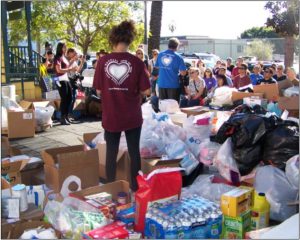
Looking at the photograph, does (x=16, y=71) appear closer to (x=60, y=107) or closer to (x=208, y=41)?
(x=60, y=107)

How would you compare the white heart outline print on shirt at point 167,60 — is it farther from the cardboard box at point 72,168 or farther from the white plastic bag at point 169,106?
the cardboard box at point 72,168

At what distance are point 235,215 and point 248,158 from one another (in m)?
0.93

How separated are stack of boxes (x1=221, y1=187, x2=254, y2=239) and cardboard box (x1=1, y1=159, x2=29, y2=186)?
1969mm

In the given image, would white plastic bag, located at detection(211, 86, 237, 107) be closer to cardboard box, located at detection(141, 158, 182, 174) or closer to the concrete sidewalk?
the concrete sidewalk

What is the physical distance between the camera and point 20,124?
6.67 metres

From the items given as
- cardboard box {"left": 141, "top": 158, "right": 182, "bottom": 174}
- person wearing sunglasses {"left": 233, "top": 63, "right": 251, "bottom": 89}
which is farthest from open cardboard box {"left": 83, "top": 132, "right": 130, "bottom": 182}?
person wearing sunglasses {"left": 233, "top": 63, "right": 251, "bottom": 89}

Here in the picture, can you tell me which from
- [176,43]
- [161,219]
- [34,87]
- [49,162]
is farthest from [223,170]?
[34,87]

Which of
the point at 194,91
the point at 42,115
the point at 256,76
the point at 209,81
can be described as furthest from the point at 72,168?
the point at 256,76

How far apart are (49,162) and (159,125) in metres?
1.30

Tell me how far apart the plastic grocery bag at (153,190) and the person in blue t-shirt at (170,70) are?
3916 mm

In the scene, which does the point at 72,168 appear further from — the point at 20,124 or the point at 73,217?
the point at 20,124

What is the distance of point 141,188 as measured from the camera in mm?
3240

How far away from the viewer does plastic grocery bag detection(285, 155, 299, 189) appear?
139 inches

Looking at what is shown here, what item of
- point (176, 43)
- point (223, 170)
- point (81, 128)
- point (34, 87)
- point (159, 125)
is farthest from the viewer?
point (34, 87)
